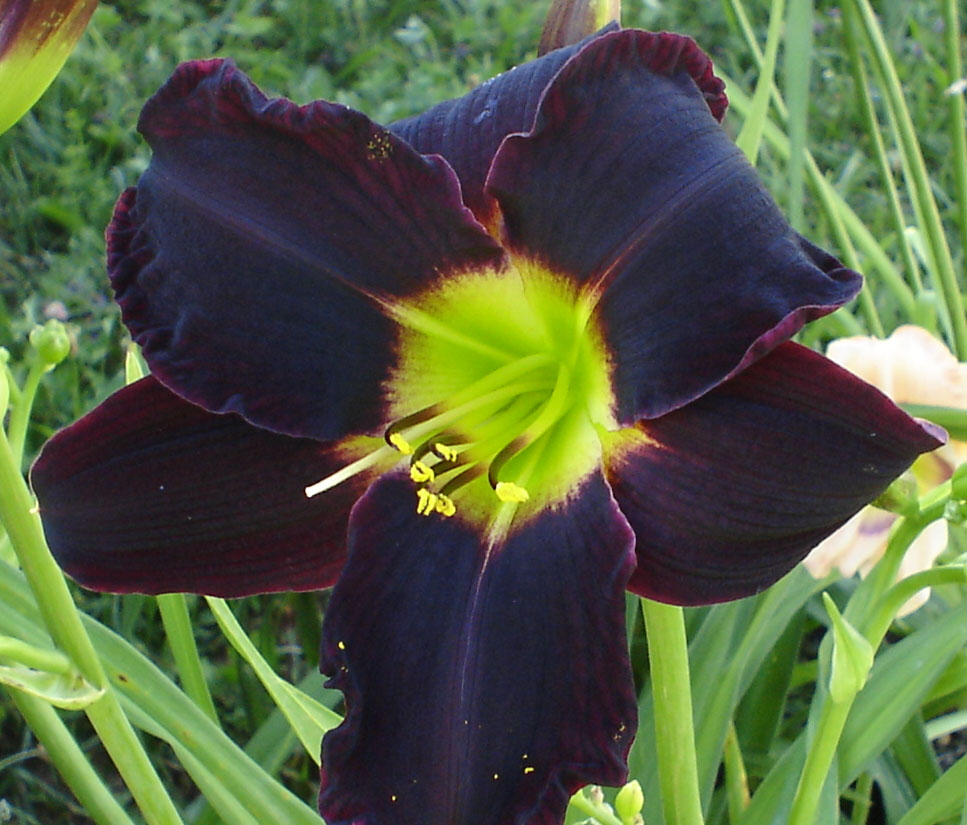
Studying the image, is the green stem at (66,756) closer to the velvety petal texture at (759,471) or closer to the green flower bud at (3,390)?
the green flower bud at (3,390)

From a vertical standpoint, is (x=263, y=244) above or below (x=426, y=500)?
above

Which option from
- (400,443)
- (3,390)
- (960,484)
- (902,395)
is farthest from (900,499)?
(3,390)

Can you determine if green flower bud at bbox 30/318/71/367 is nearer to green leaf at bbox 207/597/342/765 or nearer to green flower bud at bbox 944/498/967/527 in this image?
green leaf at bbox 207/597/342/765

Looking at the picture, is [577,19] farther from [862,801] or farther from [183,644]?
[862,801]

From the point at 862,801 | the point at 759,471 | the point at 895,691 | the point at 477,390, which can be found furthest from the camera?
the point at 862,801

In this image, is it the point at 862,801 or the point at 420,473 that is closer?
the point at 420,473

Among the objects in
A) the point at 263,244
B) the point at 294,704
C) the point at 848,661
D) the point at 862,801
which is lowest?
the point at 862,801

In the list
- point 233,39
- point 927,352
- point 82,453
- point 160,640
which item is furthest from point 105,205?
point 927,352

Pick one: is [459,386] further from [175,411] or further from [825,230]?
[825,230]

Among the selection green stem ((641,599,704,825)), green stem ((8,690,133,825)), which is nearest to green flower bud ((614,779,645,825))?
green stem ((641,599,704,825))
